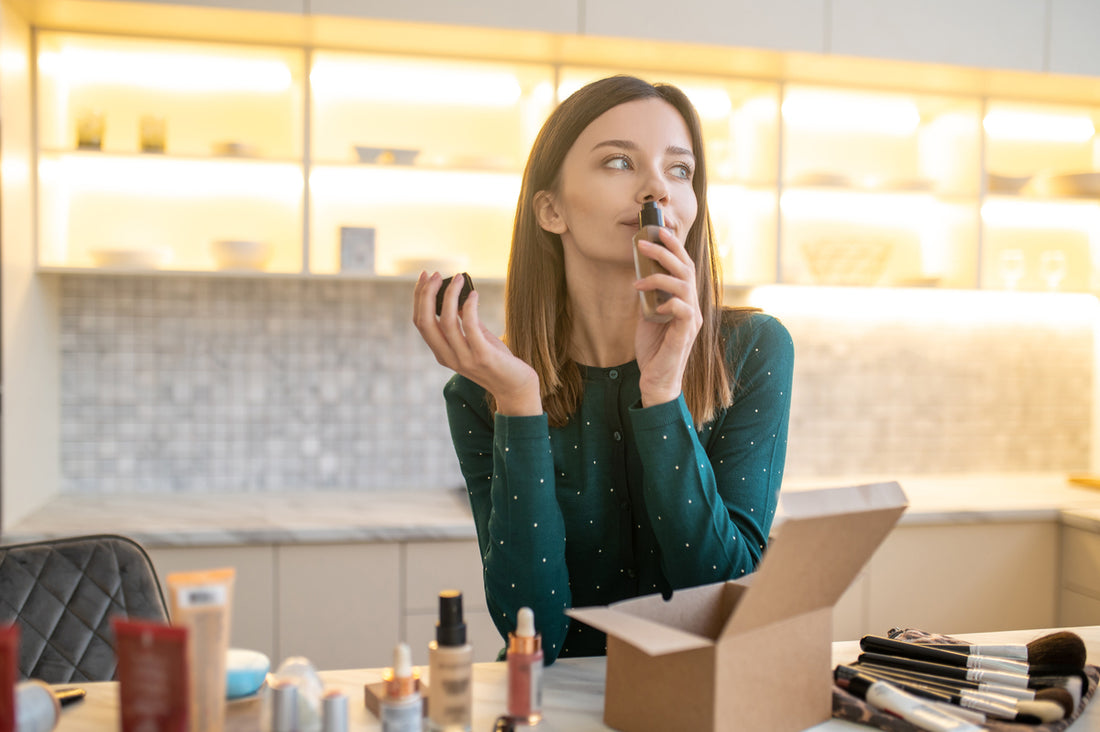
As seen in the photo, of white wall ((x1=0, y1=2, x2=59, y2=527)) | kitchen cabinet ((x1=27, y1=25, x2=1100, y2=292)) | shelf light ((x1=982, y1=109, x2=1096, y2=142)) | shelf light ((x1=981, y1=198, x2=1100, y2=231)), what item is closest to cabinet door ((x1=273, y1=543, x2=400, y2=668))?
white wall ((x1=0, y1=2, x2=59, y2=527))

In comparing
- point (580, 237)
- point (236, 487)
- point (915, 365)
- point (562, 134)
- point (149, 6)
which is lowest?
point (236, 487)

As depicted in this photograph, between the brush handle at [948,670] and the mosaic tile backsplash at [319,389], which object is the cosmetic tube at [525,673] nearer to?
the brush handle at [948,670]

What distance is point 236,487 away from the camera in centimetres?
274

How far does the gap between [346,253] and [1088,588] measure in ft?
7.81

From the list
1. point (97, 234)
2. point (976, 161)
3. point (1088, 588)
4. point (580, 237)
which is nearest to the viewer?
point (580, 237)

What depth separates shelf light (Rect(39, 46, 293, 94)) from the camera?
2.61 m

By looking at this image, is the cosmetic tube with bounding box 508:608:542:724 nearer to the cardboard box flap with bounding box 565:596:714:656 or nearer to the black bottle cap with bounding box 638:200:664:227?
the cardboard box flap with bounding box 565:596:714:656

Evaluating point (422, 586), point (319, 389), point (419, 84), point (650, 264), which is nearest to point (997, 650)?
point (650, 264)

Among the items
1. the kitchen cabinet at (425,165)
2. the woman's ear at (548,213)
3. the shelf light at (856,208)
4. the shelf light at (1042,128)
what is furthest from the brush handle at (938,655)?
the shelf light at (1042,128)

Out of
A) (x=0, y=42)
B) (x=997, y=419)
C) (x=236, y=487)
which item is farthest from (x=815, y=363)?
(x=0, y=42)

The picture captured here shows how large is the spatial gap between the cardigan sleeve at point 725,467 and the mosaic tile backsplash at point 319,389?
173cm

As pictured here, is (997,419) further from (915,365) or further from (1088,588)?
(1088,588)

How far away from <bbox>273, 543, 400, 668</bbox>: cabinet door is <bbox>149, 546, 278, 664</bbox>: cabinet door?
25 millimetres

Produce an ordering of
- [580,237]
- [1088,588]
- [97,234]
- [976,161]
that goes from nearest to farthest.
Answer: [580,237]
[1088,588]
[97,234]
[976,161]
